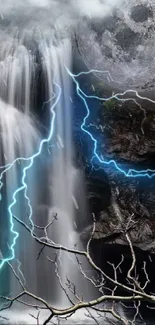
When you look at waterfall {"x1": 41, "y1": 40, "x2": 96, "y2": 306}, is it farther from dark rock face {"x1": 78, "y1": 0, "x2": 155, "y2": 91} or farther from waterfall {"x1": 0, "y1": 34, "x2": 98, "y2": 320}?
dark rock face {"x1": 78, "y1": 0, "x2": 155, "y2": 91}

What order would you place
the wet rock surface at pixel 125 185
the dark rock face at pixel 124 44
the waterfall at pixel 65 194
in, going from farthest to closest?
the dark rock face at pixel 124 44 < the waterfall at pixel 65 194 < the wet rock surface at pixel 125 185

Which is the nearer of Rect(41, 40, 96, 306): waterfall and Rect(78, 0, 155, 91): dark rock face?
Rect(41, 40, 96, 306): waterfall

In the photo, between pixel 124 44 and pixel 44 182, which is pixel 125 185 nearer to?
pixel 44 182

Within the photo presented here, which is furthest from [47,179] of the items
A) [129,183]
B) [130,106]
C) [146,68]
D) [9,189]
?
[146,68]

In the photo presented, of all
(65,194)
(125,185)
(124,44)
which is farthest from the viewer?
(124,44)

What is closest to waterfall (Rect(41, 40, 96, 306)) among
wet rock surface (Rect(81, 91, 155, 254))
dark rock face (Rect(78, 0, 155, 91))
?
wet rock surface (Rect(81, 91, 155, 254))

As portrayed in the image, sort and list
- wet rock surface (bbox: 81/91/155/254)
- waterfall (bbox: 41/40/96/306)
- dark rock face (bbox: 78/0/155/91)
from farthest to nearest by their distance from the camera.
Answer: dark rock face (bbox: 78/0/155/91), waterfall (bbox: 41/40/96/306), wet rock surface (bbox: 81/91/155/254)

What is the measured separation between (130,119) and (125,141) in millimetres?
528

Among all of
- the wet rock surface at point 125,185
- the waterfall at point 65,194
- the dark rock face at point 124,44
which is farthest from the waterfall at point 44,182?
the dark rock face at point 124,44

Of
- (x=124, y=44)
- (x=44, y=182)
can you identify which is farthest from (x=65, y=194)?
(x=124, y=44)

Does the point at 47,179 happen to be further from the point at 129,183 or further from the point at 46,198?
the point at 129,183

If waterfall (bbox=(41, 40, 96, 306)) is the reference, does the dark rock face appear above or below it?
above

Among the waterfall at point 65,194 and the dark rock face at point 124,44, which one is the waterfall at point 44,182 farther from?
the dark rock face at point 124,44

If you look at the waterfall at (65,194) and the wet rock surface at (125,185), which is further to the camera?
the waterfall at (65,194)
